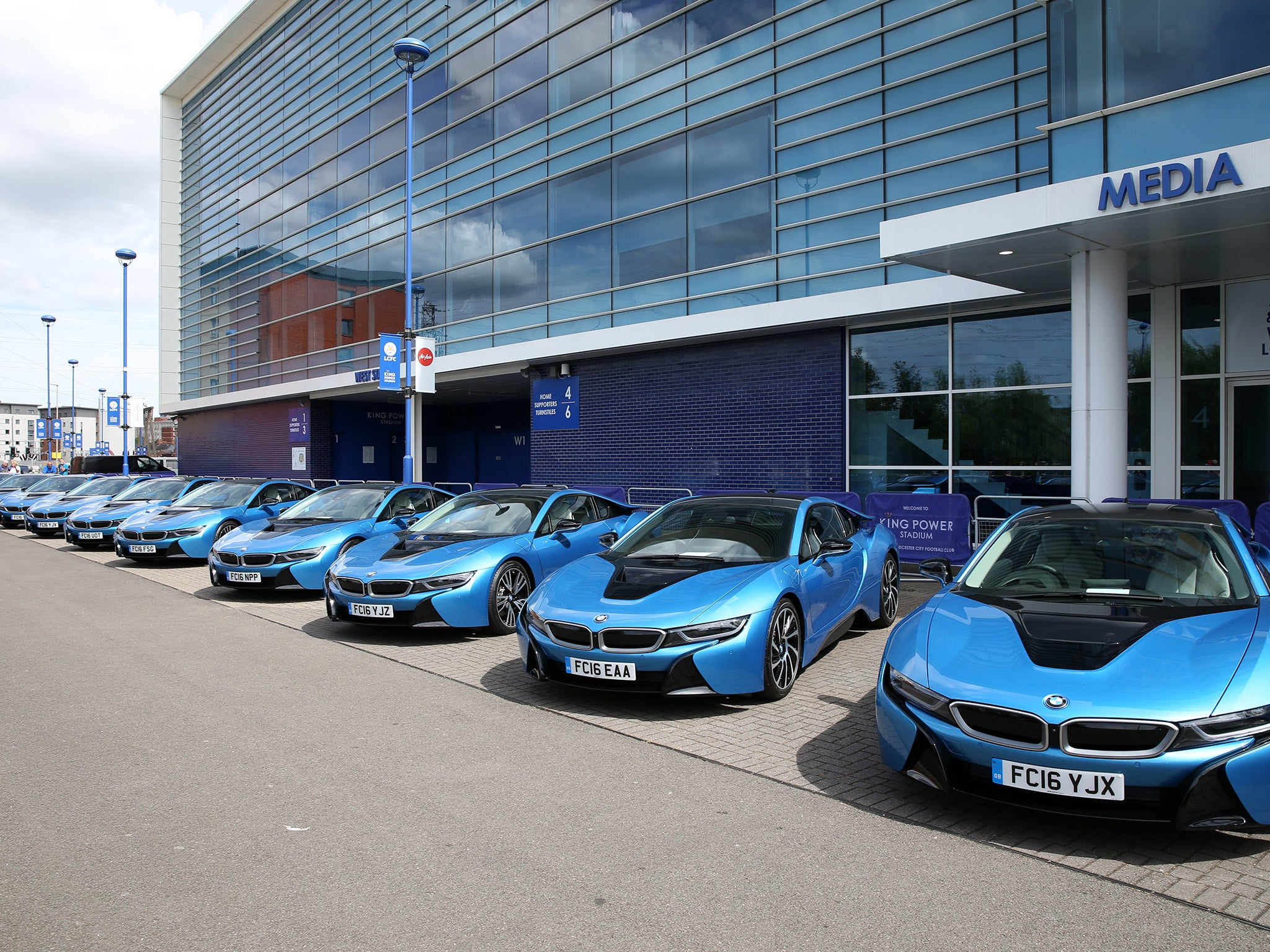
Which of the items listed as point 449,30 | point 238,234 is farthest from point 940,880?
point 238,234

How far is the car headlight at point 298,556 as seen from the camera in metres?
10.7

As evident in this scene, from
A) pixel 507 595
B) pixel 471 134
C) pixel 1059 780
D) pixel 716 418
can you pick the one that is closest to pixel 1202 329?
pixel 716 418

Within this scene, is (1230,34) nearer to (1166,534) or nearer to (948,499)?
(948,499)

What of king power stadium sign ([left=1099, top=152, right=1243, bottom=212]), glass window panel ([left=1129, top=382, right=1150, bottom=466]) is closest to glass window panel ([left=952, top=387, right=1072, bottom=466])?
glass window panel ([left=1129, top=382, right=1150, bottom=466])

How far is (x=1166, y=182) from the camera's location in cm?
866

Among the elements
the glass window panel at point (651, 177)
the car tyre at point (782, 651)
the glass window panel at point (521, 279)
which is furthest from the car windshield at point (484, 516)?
the glass window panel at point (521, 279)

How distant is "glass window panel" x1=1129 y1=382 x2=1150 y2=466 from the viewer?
12.0m

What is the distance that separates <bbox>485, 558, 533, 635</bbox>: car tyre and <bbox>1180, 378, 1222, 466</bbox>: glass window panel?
881 cm

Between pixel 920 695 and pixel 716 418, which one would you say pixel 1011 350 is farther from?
pixel 920 695

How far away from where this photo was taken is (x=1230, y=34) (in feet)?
29.3

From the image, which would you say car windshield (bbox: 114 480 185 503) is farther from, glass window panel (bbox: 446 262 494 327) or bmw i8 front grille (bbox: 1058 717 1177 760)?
bmw i8 front grille (bbox: 1058 717 1177 760)

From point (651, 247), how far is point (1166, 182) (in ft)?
35.3

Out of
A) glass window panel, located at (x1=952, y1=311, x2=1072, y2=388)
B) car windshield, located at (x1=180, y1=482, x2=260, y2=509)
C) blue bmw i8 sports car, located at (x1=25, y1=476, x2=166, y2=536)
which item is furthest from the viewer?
blue bmw i8 sports car, located at (x1=25, y1=476, x2=166, y2=536)

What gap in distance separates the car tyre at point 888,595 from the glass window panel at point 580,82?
14.3m
